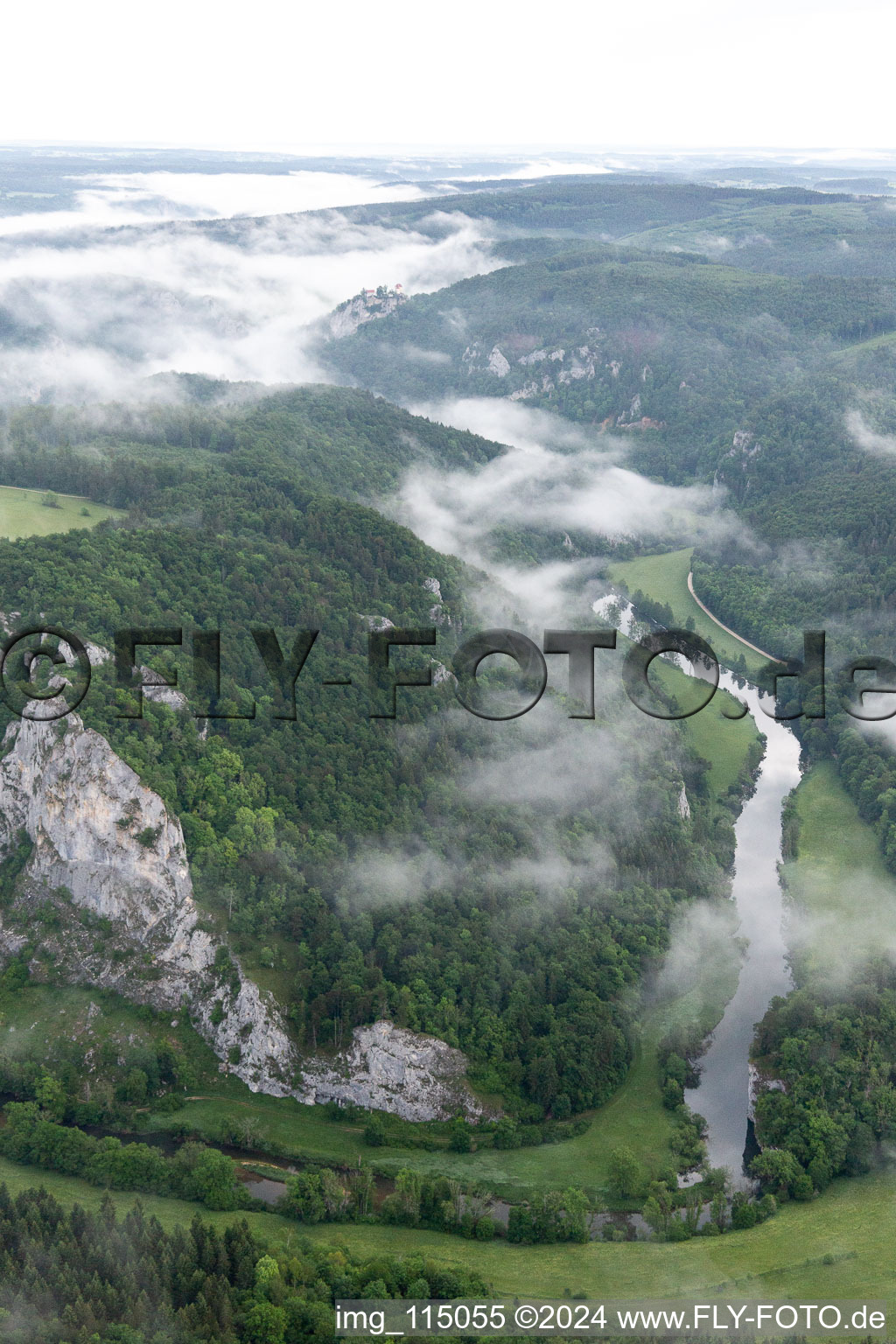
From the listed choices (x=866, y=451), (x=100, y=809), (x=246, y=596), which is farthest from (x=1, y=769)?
(x=866, y=451)

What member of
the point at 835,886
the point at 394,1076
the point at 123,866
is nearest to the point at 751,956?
the point at 835,886

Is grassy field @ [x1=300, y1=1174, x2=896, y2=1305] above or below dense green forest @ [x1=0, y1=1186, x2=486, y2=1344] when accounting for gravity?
below

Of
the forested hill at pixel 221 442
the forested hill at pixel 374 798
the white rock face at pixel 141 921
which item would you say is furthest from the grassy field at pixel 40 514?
the white rock face at pixel 141 921

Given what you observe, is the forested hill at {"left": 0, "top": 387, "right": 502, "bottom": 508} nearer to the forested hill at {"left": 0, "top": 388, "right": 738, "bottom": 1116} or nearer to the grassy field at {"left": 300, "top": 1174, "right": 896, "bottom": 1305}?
the forested hill at {"left": 0, "top": 388, "right": 738, "bottom": 1116}

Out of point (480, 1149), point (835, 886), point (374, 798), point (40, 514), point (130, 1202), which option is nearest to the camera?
point (130, 1202)

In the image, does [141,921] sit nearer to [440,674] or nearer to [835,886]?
[440,674]

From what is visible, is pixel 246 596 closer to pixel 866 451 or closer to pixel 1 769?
pixel 1 769

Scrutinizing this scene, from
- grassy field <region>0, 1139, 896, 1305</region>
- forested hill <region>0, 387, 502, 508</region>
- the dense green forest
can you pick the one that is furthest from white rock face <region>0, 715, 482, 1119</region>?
forested hill <region>0, 387, 502, 508</region>
